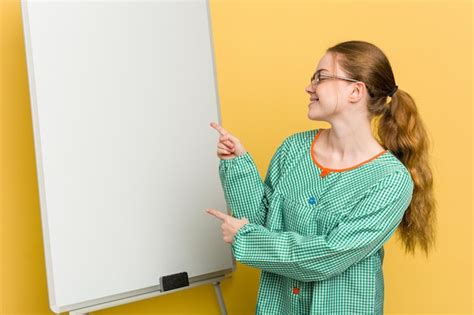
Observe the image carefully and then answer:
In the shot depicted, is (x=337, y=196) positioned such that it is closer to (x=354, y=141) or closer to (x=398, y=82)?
(x=354, y=141)

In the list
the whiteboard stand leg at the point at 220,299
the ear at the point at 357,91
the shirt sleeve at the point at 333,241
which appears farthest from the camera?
the whiteboard stand leg at the point at 220,299

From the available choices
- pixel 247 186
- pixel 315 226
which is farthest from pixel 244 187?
pixel 315 226

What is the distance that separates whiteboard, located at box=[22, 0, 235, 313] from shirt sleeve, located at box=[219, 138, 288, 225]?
247 millimetres

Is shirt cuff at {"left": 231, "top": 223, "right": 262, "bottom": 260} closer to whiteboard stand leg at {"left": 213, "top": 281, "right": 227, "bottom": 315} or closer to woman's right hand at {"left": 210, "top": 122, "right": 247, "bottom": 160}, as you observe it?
woman's right hand at {"left": 210, "top": 122, "right": 247, "bottom": 160}

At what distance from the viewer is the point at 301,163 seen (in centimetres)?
173

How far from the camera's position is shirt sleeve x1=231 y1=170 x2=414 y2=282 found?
1551mm

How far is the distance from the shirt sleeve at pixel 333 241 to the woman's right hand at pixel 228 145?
22 centimetres

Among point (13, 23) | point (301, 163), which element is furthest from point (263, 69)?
point (13, 23)

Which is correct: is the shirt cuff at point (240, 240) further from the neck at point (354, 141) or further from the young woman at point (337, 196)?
the neck at point (354, 141)

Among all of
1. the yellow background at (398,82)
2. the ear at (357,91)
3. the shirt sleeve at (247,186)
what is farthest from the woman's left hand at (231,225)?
the yellow background at (398,82)

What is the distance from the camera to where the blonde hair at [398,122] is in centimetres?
166

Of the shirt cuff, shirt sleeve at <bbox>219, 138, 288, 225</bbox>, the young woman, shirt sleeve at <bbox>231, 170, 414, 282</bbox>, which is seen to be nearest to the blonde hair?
the young woman

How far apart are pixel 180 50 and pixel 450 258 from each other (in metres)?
1.26

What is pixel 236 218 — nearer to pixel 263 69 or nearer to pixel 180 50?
pixel 180 50
